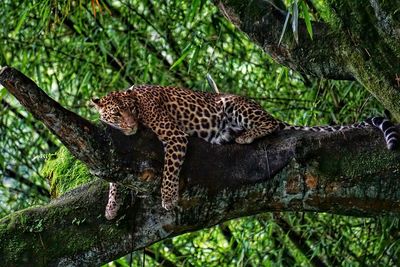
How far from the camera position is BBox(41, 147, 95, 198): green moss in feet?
16.5

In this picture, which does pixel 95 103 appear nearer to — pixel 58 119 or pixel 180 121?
pixel 180 121

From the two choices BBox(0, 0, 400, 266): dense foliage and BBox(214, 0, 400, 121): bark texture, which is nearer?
BBox(214, 0, 400, 121): bark texture

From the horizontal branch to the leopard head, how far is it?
645 mm

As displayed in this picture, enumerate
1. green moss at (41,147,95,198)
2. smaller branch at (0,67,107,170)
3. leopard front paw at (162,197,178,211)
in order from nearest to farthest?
smaller branch at (0,67,107,170)
leopard front paw at (162,197,178,211)
green moss at (41,147,95,198)

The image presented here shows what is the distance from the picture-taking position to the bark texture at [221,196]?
4.15 m

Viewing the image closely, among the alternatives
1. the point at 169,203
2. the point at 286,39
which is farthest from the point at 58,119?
the point at 286,39

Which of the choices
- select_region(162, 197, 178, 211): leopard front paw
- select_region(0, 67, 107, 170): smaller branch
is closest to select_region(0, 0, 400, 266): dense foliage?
select_region(162, 197, 178, 211): leopard front paw

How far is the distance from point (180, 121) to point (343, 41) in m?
0.94

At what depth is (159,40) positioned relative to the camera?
696cm

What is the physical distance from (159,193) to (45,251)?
1.89 feet

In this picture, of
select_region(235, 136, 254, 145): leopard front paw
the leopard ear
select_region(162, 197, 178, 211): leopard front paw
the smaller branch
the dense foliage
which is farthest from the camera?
the dense foliage

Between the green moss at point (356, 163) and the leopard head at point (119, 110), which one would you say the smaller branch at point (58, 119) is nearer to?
the leopard head at point (119, 110)

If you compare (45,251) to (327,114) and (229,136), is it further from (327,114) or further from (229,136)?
(327,114)

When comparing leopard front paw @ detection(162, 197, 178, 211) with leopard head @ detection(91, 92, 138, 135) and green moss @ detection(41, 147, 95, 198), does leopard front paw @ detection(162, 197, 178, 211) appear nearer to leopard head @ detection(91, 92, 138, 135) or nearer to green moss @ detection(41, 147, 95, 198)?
leopard head @ detection(91, 92, 138, 135)
